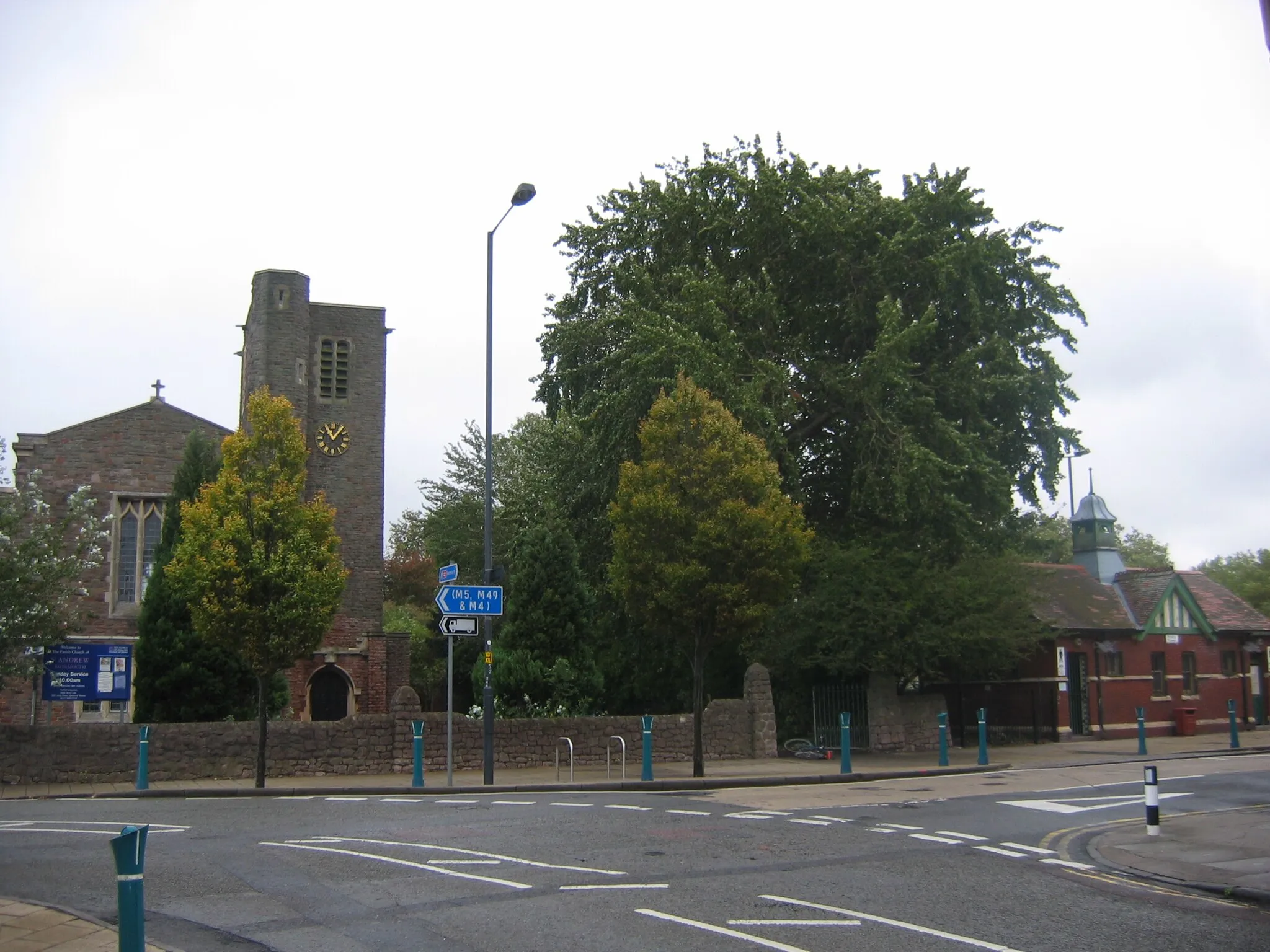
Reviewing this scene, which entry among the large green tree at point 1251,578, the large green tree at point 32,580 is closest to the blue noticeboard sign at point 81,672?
the large green tree at point 32,580

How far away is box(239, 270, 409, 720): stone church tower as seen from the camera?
35.2m

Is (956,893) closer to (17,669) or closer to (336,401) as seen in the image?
(17,669)

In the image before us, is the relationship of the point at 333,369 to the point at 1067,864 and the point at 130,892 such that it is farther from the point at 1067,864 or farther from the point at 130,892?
the point at 130,892

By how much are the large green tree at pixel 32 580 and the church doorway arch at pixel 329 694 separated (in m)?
9.14

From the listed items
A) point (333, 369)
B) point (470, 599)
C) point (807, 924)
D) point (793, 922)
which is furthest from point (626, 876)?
point (333, 369)

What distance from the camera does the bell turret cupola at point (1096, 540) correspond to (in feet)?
122

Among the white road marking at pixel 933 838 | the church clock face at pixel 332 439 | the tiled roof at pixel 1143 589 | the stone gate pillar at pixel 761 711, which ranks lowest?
the white road marking at pixel 933 838

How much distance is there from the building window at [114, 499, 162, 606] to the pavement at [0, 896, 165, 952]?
25245 millimetres

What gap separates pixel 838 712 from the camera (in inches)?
1168

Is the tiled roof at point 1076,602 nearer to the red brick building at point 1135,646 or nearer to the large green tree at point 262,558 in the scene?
the red brick building at point 1135,646

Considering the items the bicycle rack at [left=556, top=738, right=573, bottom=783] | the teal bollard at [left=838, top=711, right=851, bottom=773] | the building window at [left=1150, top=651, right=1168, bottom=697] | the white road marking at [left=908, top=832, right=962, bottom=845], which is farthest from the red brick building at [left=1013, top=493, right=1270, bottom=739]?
the white road marking at [left=908, top=832, right=962, bottom=845]

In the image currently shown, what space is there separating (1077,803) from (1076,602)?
17151mm

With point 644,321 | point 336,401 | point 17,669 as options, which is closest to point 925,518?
point 644,321

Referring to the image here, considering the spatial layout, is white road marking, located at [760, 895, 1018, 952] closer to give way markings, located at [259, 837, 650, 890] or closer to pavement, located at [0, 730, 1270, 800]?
give way markings, located at [259, 837, 650, 890]
